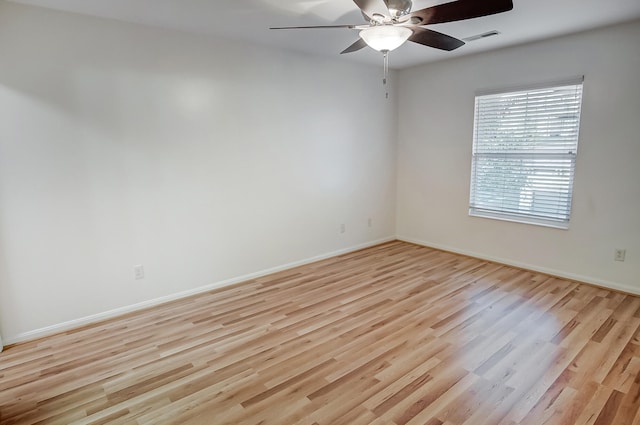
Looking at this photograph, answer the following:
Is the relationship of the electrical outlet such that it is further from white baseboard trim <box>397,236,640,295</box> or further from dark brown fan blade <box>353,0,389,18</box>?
dark brown fan blade <box>353,0,389,18</box>

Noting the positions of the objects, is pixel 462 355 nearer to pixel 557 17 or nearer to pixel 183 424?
pixel 183 424

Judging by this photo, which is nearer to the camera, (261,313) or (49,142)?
(49,142)

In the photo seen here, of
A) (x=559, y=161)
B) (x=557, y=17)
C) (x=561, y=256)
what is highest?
(x=557, y=17)

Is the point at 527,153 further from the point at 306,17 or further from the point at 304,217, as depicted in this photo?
the point at 306,17

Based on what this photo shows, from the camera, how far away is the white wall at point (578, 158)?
3283 mm

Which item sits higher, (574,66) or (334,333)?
(574,66)

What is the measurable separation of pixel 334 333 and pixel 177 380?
1115mm

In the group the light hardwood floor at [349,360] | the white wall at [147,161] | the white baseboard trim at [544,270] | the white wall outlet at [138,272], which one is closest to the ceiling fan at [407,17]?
the white wall at [147,161]

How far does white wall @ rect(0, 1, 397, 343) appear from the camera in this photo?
2631mm

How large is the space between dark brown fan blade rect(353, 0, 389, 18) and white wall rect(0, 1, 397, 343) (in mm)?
1801

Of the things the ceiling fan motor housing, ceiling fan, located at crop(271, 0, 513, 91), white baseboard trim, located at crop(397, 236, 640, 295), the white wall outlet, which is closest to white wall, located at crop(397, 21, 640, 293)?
white baseboard trim, located at crop(397, 236, 640, 295)

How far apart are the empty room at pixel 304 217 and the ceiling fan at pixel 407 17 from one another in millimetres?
18

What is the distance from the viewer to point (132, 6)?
2.60 metres

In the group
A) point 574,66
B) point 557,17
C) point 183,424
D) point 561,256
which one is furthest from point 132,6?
point 561,256
